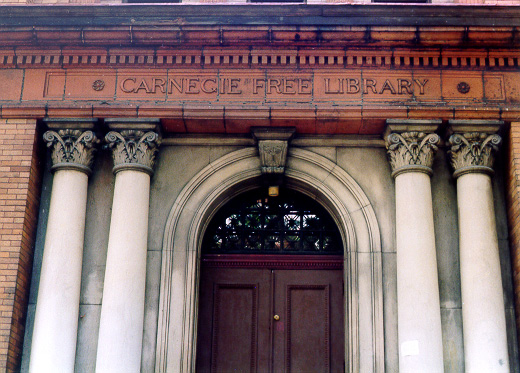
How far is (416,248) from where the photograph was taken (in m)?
11.0

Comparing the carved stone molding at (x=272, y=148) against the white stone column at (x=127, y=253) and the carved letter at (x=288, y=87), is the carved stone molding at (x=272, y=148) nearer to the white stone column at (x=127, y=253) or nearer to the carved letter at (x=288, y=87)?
the carved letter at (x=288, y=87)

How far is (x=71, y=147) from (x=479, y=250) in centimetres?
620

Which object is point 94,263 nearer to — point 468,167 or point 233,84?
point 233,84

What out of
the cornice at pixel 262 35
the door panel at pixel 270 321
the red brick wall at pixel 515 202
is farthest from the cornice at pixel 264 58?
the door panel at pixel 270 321

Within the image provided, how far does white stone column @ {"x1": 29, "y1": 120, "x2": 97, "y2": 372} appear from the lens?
10.7 meters

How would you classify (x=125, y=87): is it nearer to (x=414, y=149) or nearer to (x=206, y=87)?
(x=206, y=87)

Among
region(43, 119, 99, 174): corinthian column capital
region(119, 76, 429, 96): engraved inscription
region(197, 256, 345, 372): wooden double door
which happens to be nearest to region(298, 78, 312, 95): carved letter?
region(119, 76, 429, 96): engraved inscription

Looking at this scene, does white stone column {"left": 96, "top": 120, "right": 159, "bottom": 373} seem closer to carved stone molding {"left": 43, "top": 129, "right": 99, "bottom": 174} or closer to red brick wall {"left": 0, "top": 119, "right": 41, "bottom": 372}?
carved stone molding {"left": 43, "top": 129, "right": 99, "bottom": 174}

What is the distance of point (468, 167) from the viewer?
1146 centimetres

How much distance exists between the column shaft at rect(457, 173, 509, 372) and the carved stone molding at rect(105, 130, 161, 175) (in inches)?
185

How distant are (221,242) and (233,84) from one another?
257 centimetres

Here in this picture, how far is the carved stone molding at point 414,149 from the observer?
37.8ft

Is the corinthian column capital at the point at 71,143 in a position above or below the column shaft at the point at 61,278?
above

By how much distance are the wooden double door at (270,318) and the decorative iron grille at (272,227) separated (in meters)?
0.29
